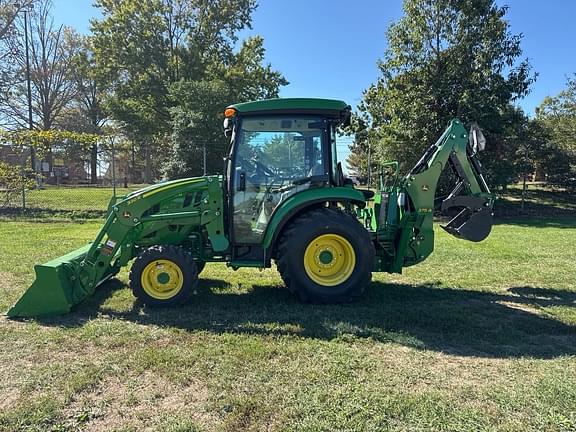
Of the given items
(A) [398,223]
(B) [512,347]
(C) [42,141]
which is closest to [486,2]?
(A) [398,223]

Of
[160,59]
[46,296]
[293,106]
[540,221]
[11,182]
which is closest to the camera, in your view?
[46,296]

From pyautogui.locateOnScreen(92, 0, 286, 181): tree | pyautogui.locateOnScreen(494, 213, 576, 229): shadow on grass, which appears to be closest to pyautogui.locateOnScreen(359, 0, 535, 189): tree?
pyautogui.locateOnScreen(494, 213, 576, 229): shadow on grass

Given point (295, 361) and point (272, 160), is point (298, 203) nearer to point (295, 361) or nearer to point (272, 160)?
point (272, 160)

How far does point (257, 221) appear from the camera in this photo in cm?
576

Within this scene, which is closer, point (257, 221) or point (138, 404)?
point (138, 404)

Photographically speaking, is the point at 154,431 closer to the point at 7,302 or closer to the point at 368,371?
the point at 368,371

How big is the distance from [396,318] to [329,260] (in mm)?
1071

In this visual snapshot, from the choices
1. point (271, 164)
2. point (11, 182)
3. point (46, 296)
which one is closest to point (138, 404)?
point (46, 296)

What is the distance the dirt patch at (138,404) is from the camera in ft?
10.0

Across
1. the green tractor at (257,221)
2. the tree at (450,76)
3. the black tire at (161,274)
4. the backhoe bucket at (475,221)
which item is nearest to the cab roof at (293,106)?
the green tractor at (257,221)

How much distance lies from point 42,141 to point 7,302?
46.7 feet

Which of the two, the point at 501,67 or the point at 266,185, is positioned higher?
the point at 501,67

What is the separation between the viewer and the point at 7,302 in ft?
18.7

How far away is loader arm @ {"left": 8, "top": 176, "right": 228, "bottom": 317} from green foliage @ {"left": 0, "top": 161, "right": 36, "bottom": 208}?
13.0 metres
